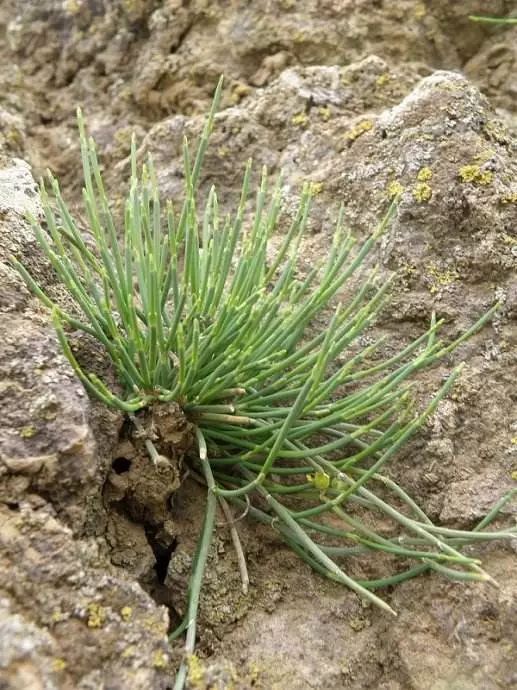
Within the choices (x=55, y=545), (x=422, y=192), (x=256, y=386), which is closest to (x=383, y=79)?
(x=422, y=192)

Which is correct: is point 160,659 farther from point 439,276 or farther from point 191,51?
point 191,51

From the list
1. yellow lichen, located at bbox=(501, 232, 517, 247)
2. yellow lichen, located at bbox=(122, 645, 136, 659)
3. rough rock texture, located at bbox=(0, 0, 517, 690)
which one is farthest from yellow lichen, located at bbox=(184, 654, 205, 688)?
yellow lichen, located at bbox=(501, 232, 517, 247)

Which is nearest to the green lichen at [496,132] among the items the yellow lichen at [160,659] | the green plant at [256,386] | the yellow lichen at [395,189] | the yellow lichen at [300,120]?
the yellow lichen at [395,189]

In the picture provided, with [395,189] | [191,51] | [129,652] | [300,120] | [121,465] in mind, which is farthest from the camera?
[191,51]

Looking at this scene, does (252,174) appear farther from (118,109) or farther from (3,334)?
(3,334)

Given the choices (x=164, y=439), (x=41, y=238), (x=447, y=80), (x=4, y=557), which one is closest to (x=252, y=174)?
(x=447, y=80)
